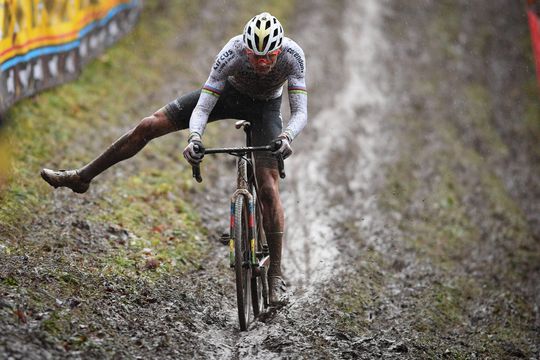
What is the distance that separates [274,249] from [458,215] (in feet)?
22.2

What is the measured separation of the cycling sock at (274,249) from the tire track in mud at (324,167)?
0.50 metres

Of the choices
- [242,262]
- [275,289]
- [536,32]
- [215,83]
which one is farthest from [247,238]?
[536,32]

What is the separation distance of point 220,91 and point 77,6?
338 inches

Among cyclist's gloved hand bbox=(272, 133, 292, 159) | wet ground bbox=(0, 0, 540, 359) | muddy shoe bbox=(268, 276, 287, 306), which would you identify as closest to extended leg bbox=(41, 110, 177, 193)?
wet ground bbox=(0, 0, 540, 359)

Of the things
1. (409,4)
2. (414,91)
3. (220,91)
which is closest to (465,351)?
(220,91)

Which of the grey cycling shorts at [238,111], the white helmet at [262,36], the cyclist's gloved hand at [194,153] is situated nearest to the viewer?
the cyclist's gloved hand at [194,153]

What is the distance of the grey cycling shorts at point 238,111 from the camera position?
7.11 meters

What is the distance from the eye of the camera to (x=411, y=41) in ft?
72.0

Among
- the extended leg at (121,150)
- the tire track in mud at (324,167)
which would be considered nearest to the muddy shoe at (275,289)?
the tire track in mud at (324,167)

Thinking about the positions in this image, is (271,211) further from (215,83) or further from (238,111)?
(215,83)

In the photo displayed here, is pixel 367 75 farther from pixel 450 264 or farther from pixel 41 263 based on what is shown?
pixel 41 263

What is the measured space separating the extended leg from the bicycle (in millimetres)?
861

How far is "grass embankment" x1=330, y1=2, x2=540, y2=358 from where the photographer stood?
8547 mm

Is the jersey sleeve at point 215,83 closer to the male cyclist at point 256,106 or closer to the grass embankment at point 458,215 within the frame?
the male cyclist at point 256,106
